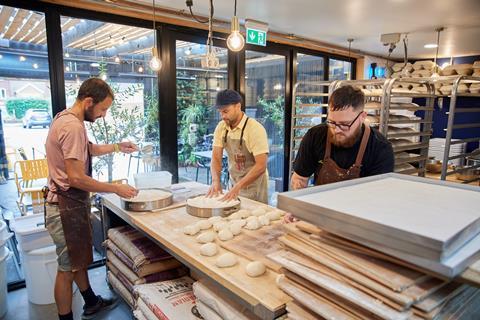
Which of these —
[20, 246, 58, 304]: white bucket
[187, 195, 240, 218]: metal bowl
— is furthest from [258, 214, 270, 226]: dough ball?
[20, 246, 58, 304]: white bucket

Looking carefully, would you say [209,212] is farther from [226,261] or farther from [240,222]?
Result: [226,261]

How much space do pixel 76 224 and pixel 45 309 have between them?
3.38 feet

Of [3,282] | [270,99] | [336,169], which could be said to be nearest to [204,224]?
[336,169]

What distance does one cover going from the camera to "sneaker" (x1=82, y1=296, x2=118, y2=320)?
8.46ft

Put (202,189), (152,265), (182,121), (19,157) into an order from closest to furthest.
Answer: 1. (152,265)
2. (202,189)
3. (19,157)
4. (182,121)

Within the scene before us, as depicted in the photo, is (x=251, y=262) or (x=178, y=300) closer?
(x=251, y=262)

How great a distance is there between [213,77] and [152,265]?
2.73 meters

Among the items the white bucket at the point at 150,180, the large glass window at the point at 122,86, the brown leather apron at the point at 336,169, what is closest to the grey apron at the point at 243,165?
the white bucket at the point at 150,180

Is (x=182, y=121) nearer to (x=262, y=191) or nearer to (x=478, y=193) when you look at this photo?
(x=262, y=191)

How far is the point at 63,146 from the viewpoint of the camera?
205cm

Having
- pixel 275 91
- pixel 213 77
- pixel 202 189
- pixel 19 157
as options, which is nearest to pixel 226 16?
pixel 213 77

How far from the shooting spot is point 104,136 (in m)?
3.53

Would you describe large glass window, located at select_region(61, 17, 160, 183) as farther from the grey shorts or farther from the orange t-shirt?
the grey shorts

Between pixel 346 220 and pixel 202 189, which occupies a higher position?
pixel 346 220
